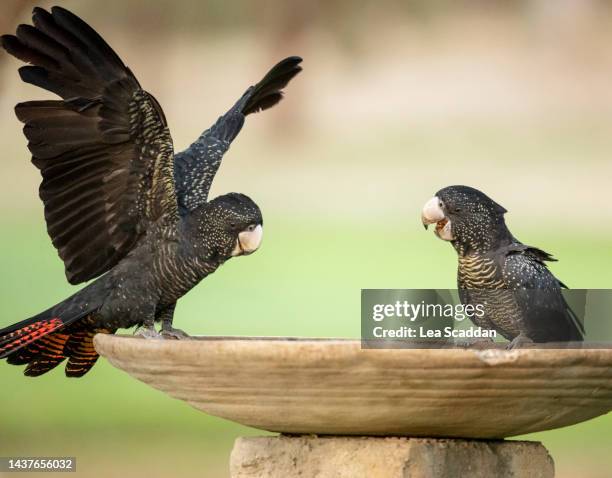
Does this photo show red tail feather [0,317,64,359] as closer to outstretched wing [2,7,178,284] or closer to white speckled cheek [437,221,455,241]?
outstretched wing [2,7,178,284]

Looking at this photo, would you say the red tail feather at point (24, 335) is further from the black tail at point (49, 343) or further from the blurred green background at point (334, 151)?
the blurred green background at point (334, 151)

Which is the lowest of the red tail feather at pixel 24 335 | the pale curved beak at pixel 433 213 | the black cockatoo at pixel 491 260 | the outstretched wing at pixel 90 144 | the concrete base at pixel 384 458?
the concrete base at pixel 384 458

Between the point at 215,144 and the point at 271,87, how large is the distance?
0.22 m

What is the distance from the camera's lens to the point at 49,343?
2484 mm

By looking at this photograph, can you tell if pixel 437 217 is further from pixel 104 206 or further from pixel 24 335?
pixel 24 335

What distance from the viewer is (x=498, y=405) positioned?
65.6 inches

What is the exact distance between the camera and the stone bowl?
156 cm

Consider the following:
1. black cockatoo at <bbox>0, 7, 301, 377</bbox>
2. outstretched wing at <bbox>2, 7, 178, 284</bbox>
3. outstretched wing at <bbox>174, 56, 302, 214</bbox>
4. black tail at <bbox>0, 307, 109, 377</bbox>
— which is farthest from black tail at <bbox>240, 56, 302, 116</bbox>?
black tail at <bbox>0, 307, 109, 377</bbox>

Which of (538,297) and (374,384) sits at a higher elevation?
(538,297)

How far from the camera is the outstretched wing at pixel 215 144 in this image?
2.64 meters

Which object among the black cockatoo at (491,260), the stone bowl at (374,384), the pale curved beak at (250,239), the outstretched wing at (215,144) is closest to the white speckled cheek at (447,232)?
the black cockatoo at (491,260)

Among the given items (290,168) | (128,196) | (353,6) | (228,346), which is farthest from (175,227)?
(353,6)

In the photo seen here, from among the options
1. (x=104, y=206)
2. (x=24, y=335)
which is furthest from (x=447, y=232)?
(x=24, y=335)

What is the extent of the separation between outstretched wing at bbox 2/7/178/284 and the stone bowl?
0.70 m
